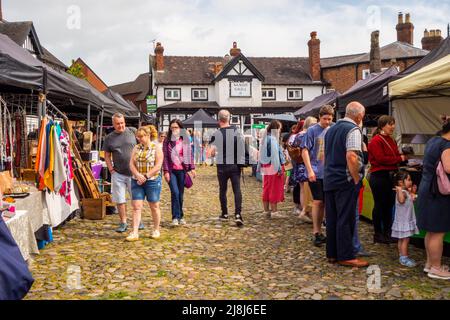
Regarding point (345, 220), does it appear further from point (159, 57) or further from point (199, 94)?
point (159, 57)

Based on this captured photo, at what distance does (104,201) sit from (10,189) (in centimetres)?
272

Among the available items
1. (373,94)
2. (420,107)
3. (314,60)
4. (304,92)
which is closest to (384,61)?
(314,60)

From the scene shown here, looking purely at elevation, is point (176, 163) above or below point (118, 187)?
above

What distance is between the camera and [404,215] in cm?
554

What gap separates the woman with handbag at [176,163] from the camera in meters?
7.72

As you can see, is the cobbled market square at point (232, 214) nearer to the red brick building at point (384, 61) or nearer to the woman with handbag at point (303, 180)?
the woman with handbag at point (303, 180)

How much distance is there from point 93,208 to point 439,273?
5.87 m

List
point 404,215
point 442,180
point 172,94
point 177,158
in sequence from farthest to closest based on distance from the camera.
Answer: point 172,94
point 177,158
point 404,215
point 442,180

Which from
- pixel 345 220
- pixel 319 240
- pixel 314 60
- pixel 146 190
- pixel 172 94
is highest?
pixel 314 60

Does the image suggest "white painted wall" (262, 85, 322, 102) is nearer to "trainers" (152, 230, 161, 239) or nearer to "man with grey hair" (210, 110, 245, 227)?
"man with grey hair" (210, 110, 245, 227)

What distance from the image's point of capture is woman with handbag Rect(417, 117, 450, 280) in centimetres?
473

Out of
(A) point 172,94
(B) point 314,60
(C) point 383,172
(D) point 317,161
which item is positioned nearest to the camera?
(C) point 383,172

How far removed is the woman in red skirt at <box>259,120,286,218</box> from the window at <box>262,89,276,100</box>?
36435 millimetres

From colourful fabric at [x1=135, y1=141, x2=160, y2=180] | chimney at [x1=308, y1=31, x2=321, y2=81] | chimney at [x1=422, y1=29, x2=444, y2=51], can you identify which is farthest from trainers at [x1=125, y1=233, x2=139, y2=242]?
chimney at [x1=308, y1=31, x2=321, y2=81]
